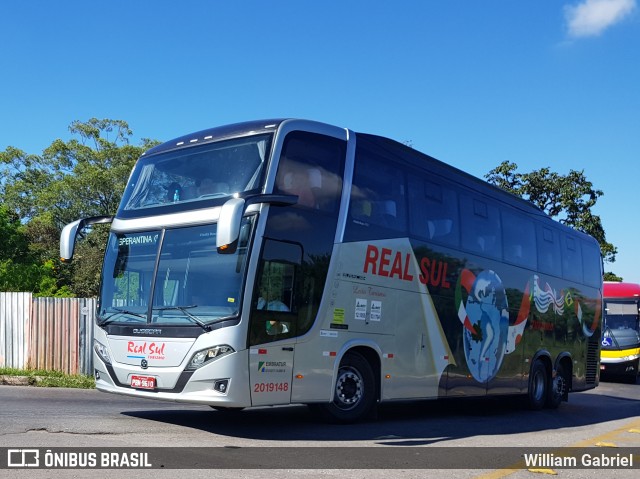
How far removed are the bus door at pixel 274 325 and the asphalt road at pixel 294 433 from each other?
Answer: 64 cm

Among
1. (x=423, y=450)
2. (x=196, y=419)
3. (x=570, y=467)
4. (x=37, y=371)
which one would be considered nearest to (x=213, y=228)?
(x=196, y=419)

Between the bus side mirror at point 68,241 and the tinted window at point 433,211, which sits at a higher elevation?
the tinted window at point 433,211

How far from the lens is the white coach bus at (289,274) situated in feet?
28.3

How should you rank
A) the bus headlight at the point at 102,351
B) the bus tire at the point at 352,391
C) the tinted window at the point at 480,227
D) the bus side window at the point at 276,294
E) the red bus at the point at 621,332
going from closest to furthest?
1. the bus side window at the point at 276,294
2. the bus headlight at the point at 102,351
3. the bus tire at the point at 352,391
4. the tinted window at the point at 480,227
5. the red bus at the point at 621,332

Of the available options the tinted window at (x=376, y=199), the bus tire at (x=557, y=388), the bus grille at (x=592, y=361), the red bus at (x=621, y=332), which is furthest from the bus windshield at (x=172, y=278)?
the red bus at (x=621, y=332)

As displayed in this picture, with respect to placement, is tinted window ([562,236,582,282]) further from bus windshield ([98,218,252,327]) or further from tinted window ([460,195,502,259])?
bus windshield ([98,218,252,327])

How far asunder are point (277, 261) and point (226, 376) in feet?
5.20

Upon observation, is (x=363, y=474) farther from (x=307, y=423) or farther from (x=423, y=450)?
(x=307, y=423)

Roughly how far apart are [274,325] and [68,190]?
4405cm

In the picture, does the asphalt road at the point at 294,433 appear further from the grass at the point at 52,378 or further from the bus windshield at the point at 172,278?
the bus windshield at the point at 172,278

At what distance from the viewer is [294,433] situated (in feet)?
30.4

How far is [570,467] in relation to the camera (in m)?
7.75

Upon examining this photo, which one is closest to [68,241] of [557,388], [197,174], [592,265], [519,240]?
[197,174]

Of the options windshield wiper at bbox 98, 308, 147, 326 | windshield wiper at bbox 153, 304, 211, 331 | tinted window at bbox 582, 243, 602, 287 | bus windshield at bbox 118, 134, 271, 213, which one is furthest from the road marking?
tinted window at bbox 582, 243, 602, 287
